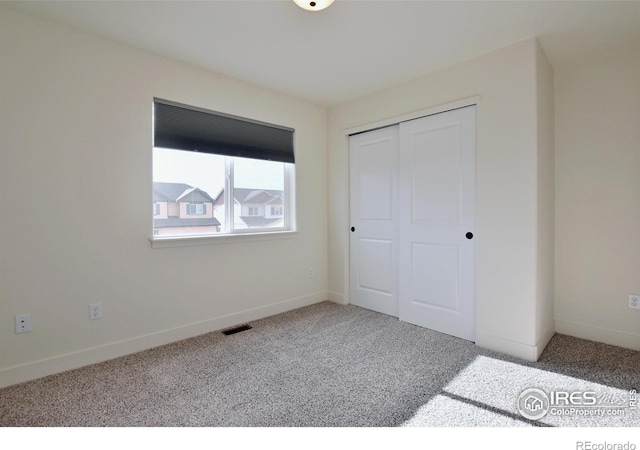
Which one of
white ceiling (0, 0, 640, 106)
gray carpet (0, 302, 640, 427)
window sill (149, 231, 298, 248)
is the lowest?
gray carpet (0, 302, 640, 427)

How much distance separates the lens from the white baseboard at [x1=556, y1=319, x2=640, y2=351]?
2564mm

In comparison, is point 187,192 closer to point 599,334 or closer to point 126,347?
point 126,347

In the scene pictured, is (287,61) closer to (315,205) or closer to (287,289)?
(315,205)

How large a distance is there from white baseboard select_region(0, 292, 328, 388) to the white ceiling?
2365 millimetres

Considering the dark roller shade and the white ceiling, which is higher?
the white ceiling

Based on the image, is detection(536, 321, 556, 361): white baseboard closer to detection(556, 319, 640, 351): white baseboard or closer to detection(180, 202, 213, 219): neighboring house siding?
detection(556, 319, 640, 351): white baseboard

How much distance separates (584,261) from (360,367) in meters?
2.26

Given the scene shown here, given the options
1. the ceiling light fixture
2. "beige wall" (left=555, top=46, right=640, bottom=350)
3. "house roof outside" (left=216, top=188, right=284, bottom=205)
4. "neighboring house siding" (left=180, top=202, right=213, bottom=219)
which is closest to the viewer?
the ceiling light fixture

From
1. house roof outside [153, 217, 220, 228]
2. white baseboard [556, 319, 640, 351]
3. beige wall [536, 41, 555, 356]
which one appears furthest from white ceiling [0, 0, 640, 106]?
white baseboard [556, 319, 640, 351]

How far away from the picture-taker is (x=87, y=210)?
2328 millimetres

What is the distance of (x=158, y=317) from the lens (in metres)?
2.68

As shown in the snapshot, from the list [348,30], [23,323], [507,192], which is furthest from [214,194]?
[507,192]

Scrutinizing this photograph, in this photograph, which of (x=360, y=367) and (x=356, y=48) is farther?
(x=356, y=48)
